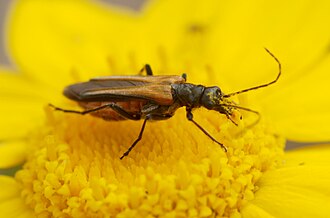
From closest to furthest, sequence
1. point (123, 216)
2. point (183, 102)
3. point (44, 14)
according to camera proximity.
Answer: point (123, 216)
point (183, 102)
point (44, 14)

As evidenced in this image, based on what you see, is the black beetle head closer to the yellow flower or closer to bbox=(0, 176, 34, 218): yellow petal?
the yellow flower

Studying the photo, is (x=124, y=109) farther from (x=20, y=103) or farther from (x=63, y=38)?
(x=63, y=38)

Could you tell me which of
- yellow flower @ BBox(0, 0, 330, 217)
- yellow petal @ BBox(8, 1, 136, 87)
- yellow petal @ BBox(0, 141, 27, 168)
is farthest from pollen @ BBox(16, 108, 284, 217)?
yellow petal @ BBox(8, 1, 136, 87)

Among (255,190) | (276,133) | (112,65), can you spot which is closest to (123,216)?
(255,190)

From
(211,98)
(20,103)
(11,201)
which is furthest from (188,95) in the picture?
(20,103)

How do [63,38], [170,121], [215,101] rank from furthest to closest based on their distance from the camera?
[63,38], [170,121], [215,101]

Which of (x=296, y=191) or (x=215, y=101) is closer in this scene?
(x=296, y=191)

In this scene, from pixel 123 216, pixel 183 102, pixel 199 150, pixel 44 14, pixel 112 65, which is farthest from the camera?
pixel 44 14

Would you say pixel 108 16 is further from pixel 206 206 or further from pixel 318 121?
pixel 206 206
